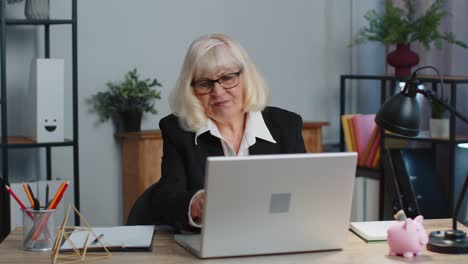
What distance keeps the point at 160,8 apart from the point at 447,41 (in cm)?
139

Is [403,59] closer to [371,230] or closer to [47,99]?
[47,99]

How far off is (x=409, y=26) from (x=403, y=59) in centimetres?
16

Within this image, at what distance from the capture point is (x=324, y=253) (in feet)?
7.06

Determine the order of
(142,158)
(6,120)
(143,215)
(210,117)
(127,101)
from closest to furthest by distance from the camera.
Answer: (143,215), (210,117), (6,120), (142,158), (127,101)

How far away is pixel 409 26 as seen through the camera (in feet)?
13.3

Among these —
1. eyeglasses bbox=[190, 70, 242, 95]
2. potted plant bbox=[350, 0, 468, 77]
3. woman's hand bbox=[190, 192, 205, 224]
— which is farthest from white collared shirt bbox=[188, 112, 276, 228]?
potted plant bbox=[350, 0, 468, 77]

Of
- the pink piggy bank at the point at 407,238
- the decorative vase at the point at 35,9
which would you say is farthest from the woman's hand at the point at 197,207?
the decorative vase at the point at 35,9

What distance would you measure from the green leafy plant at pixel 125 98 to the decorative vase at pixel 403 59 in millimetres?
1133

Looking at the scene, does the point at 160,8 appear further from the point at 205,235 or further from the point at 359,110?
the point at 205,235

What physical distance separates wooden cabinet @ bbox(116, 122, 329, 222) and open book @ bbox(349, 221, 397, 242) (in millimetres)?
1705

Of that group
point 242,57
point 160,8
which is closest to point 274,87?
point 160,8

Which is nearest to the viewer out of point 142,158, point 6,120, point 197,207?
point 197,207

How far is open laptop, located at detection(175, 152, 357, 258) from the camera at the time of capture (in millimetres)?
1954

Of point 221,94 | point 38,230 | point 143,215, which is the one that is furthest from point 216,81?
point 38,230
